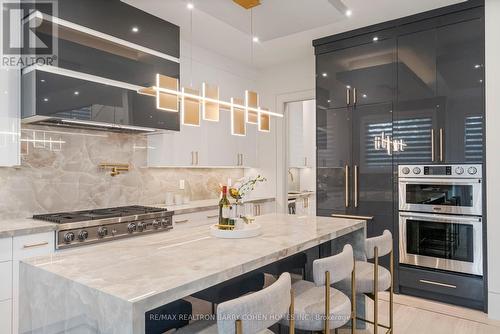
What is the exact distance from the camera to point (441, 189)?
3236mm

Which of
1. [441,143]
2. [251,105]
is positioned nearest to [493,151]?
[441,143]

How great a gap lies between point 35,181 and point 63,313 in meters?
2.07

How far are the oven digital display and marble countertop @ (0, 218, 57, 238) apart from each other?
3.33 m

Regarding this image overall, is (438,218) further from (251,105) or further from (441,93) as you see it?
(251,105)

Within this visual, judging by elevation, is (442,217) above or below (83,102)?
below

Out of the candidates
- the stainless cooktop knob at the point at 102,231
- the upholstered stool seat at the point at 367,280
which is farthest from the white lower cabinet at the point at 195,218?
the upholstered stool seat at the point at 367,280

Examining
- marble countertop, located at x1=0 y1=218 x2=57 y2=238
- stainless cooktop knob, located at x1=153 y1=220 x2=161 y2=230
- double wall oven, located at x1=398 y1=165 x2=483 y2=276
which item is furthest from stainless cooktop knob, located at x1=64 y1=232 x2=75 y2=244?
double wall oven, located at x1=398 y1=165 x2=483 y2=276

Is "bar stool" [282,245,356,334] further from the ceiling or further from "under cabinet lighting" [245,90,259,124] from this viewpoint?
the ceiling

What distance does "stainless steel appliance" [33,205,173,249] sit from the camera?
2596mm

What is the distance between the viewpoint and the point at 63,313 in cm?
132

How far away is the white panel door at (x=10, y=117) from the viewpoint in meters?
2.52

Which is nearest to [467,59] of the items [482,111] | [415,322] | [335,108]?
[482,111]

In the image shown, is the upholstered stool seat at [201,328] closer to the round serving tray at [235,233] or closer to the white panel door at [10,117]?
the round serving tray at [235,233]

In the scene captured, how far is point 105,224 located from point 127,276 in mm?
1687
